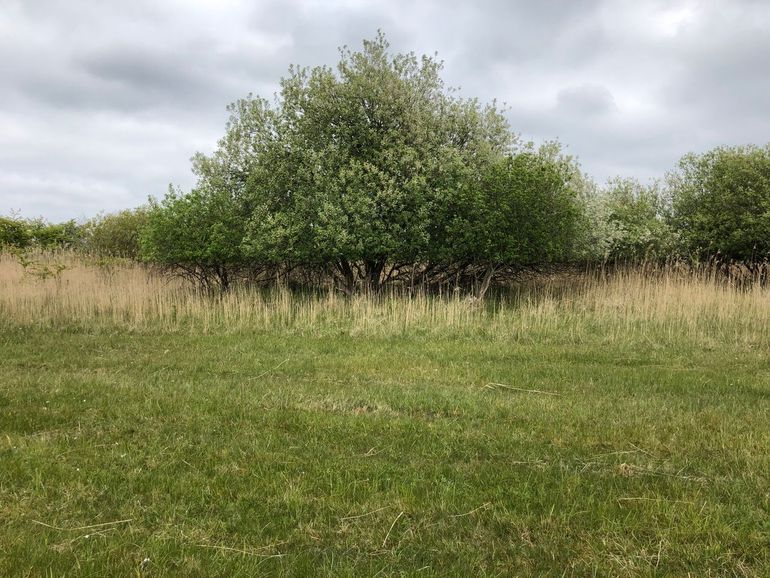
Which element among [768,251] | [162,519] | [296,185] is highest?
[296,185]

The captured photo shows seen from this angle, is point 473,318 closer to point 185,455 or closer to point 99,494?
point 185,455

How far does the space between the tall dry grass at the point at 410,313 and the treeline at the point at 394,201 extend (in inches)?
73.4

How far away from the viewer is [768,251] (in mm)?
17953

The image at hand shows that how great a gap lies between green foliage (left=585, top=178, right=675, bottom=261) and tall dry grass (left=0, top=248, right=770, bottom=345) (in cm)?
272

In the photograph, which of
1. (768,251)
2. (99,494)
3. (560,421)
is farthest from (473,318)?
(768,251)

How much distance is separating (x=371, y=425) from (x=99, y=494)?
2.33 meters

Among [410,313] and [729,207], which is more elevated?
[729,207]

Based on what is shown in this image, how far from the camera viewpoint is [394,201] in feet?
47.8

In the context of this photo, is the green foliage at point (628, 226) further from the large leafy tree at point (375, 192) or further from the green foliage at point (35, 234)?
the green foliage at point (35, 234)

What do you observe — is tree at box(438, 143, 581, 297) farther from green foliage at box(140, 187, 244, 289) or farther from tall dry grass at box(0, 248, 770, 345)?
green foliage at box(140, 187, 244, 289)

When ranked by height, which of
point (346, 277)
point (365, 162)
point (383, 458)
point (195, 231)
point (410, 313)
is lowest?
point (383, 458)

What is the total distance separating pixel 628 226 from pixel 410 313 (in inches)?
409

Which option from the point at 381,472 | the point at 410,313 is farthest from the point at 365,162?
the point at 381,472

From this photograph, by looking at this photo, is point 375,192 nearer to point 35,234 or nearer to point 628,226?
point 628,226
